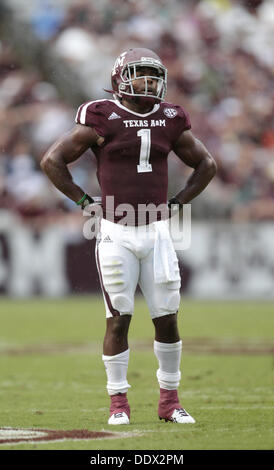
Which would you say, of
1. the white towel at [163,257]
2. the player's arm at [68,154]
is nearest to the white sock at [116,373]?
the white towel at [163,257]

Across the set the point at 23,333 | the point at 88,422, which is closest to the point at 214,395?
the point at 88,422

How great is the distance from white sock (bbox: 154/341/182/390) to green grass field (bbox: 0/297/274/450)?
22 centimetres

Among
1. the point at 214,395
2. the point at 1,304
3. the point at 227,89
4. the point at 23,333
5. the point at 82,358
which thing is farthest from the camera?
the point at 227,89

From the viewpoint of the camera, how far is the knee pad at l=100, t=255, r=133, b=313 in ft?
18.2

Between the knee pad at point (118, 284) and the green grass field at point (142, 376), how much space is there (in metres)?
0.65

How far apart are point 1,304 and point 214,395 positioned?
9068mm

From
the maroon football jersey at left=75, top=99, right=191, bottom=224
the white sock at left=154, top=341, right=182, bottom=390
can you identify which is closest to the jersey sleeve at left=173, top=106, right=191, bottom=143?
the maroon football jersey at left=75, top=99, right=191, bottom=224

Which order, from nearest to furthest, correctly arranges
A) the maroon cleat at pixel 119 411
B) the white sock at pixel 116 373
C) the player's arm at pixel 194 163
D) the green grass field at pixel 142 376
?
the green grass field at pixel 142 376, the maroon cleat at pixel 119 411, the white sock at pixel 116 373, the player's arm at pixel 194 163

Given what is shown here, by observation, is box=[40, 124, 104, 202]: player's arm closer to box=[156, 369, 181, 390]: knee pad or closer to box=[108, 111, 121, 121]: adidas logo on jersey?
box=[108, 111, 121, 121]: adidas logo on jersey

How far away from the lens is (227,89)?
1767 cm

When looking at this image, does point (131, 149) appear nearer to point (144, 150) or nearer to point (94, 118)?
point (144, 150)

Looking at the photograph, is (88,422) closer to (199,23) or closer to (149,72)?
(149,72)

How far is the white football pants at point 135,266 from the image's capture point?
5555mm

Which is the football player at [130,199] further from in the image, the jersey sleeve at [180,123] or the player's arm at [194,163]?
the player's arm at [194,163]
